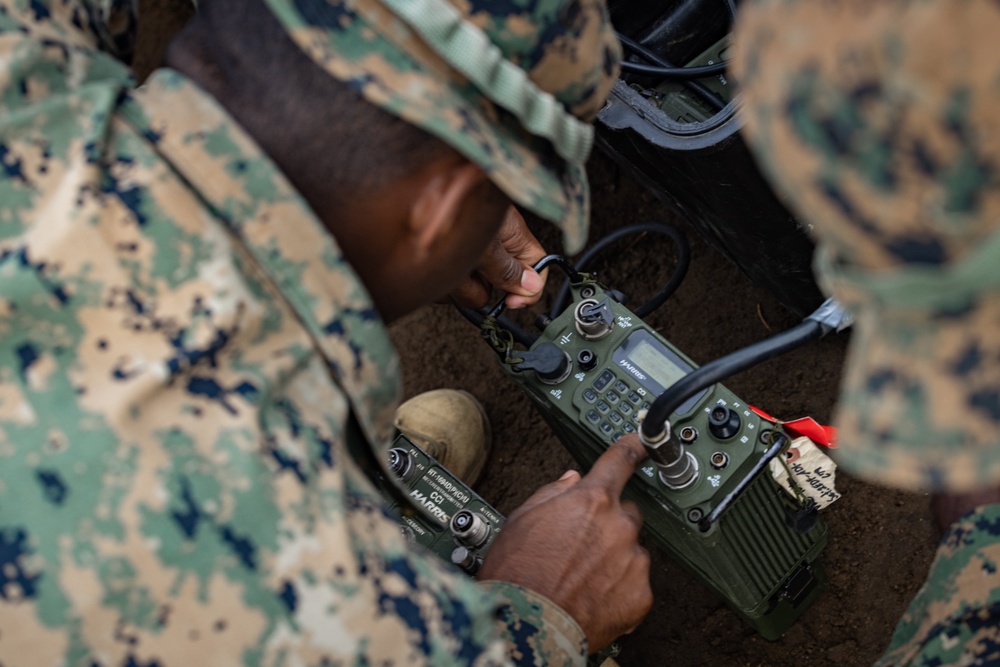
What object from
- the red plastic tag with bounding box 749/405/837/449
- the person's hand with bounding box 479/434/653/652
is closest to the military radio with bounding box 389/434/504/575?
the person's hand with bounding box 479/434/653/652

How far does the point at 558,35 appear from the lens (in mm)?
891

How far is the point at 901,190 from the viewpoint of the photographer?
0.60 m

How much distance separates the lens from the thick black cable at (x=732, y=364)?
115 centimetres

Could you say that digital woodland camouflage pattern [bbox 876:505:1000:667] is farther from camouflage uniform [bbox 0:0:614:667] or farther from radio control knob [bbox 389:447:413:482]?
radio control knob [bbox 389:447:413:482]

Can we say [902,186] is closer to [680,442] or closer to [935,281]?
[935,281]

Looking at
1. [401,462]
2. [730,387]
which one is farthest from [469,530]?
[730,387]

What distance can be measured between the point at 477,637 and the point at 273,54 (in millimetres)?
590

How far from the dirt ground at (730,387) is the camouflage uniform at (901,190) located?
4.14 ft

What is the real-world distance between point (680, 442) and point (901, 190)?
0.82m

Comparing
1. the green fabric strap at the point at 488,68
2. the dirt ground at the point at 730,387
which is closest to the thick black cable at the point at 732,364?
the green fabric strap at the point at 488,68

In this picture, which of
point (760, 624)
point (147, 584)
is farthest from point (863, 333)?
point (760, 624)

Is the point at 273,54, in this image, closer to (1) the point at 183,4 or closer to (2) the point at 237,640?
(2) the point at 237,640

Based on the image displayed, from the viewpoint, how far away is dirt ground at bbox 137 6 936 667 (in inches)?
72.3

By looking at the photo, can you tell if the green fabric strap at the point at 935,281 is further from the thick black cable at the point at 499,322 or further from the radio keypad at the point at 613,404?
the thick black cable at the point at 499,322
